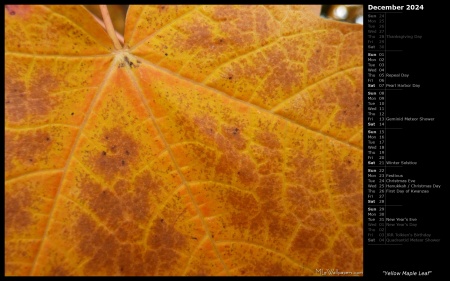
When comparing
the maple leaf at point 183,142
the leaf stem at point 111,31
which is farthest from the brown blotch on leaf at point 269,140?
the leaf stem at point 111,31

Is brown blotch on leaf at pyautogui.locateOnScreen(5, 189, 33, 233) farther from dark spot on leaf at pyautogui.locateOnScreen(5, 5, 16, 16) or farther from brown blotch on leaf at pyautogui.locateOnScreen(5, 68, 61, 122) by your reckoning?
dark spot on leaf at pyautogui.locateOnScreen(5, 5, 16, 16)

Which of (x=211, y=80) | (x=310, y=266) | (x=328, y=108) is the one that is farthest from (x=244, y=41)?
(x=310, y=266)

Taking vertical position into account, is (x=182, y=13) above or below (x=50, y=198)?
above

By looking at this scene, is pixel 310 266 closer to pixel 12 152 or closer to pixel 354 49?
pixel 354 49

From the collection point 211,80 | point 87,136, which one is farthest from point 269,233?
point 87,136

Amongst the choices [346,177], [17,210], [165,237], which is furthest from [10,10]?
[346,177]

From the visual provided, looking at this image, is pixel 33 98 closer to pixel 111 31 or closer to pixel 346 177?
pixel 111 31

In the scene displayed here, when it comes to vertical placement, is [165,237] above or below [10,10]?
below

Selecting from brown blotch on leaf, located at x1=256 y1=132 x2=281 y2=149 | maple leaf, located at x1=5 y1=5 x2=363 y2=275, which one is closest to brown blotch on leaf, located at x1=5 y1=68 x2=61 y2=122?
maple leaf, located at x1=5 y1=5 x2=363 y2=275
